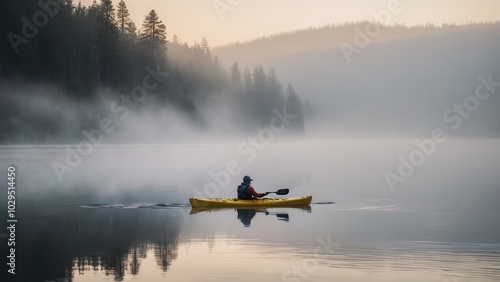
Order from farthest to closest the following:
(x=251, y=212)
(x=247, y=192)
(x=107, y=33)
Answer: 1. (x=107, y=33)
2. (x=251, y=212)
3. (x=247, y=192)

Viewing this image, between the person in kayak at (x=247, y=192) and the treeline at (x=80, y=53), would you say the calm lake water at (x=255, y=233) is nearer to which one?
the person in kayak at (x=247, y=192)

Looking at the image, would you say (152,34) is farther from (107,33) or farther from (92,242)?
(92,242)

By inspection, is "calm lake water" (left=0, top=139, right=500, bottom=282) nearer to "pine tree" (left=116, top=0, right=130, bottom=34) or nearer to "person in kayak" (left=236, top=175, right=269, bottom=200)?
"person in kayak" (left=236, top=175, right=269, bottom=200)

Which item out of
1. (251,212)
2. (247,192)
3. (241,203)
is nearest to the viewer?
(241,203)

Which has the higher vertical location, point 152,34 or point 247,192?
point 152,34

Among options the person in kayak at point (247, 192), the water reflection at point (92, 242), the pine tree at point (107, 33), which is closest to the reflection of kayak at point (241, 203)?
the person in kayak at point (247, 192)

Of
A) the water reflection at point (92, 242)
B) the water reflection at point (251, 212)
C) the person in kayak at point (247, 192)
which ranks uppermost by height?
the person in kayak at point (247, 192)

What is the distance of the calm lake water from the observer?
24500mm

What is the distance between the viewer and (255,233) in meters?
33.3

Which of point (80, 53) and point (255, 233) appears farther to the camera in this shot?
point (80, 53)

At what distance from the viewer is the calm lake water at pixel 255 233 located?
80.4 ft

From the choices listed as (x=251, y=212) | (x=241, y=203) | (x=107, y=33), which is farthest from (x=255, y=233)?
(x=107, y=33)

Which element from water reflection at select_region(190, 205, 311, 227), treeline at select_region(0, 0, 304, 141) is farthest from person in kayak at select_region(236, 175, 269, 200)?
treeline at select_region(0, 0, 304, 141)

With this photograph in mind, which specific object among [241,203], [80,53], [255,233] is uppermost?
[80,53]
